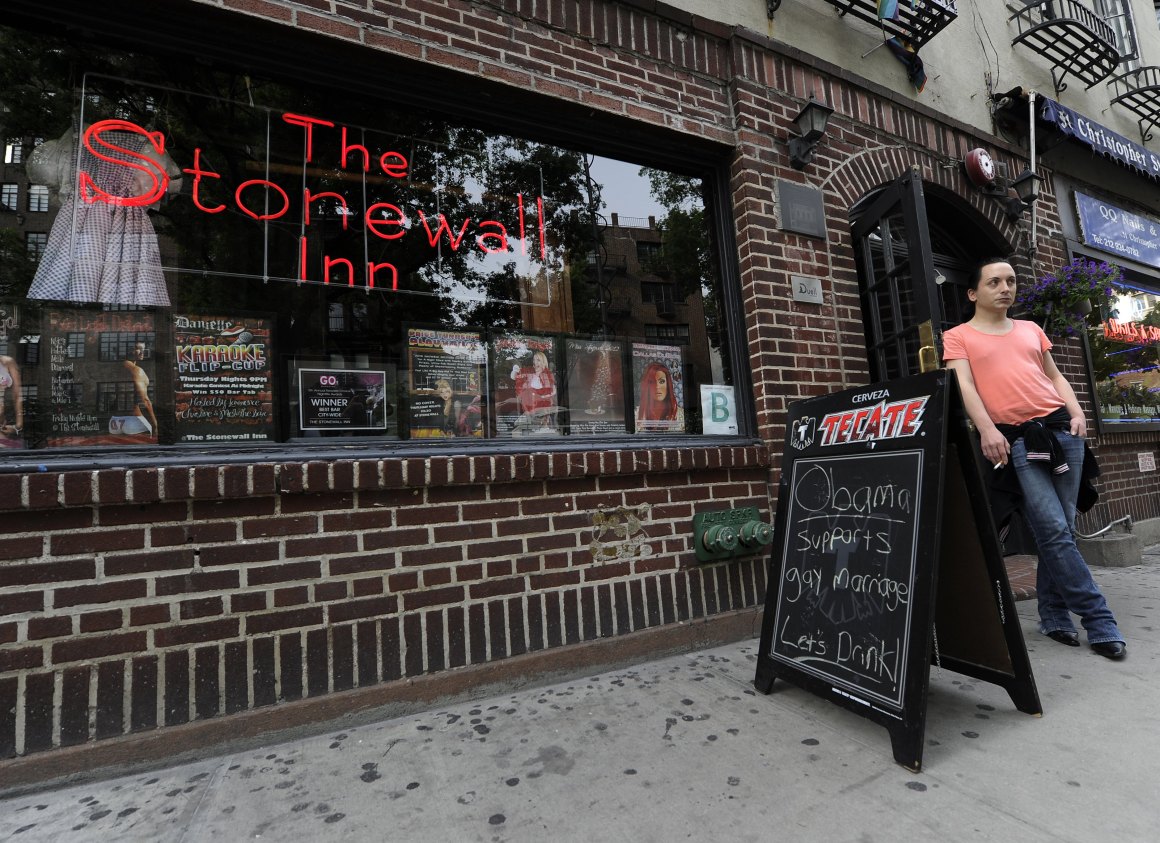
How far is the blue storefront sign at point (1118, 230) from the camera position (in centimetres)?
584

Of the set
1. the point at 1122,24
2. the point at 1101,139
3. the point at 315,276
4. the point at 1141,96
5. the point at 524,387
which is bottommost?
the point at 524,387

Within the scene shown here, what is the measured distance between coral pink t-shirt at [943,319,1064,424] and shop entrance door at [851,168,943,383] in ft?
0.97

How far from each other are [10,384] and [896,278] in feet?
15.6

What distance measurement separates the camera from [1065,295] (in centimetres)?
474

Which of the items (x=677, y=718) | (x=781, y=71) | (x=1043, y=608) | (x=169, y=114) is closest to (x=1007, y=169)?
(x=781, y=71)

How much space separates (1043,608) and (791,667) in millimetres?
1636

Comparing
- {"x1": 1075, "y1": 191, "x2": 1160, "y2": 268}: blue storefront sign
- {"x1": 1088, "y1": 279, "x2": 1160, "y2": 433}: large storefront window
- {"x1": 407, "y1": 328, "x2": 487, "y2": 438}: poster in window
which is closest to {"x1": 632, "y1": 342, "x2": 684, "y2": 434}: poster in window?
{"x1": 407, "y1": 328, "x2": 487, "y2": 438}: poster in window

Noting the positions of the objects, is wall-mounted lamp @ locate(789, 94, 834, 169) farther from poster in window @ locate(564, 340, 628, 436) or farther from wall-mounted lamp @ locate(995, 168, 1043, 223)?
wall-mounted lamp @ locate(995, 168, 1043, 223)

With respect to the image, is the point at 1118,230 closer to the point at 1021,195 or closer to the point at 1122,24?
the point at 1021,195

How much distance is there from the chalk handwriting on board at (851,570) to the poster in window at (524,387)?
1371 millimetres

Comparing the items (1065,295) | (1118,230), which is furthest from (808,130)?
(1118,230)

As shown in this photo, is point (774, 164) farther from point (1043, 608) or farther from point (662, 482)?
point (1043, 608)

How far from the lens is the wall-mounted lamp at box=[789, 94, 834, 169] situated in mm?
3623

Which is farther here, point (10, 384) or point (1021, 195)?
point (1021, 195)
